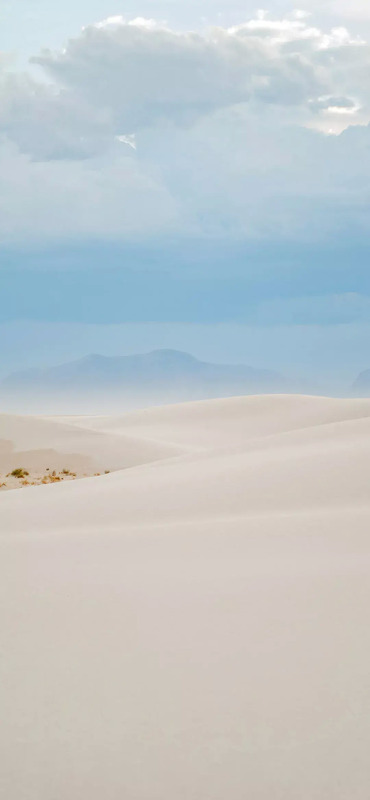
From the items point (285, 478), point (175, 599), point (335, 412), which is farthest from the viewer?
point (335, 412)

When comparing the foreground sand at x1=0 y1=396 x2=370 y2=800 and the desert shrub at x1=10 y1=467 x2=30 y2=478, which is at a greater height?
the desert shrub at x1=10 y1=467 x2=30 y2=478

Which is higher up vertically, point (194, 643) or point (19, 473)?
point (19, 473)

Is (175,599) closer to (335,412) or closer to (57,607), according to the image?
(57,607)

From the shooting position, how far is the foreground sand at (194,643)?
3332 millimetres

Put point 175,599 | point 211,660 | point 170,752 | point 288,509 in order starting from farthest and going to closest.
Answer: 1. point 288,509
2. point 175,599
3. point 211,660
4. point 170,752

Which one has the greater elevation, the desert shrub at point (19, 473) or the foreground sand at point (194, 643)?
the desert shrub at point (19, 473)

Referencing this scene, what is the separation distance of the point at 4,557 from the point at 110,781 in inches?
159

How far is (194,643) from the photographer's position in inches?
178

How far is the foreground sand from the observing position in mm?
3332

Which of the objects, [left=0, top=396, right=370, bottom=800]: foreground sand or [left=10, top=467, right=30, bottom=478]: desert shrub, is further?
[left=10, top=467, right=30, bottom=478]: desert shrub

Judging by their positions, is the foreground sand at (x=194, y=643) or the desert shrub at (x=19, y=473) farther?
the desert shrub at (x=19, y=473)

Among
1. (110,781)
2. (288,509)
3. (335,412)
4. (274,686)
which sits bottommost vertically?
(110,781)

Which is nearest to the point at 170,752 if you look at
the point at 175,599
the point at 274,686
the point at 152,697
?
the point at 152,697

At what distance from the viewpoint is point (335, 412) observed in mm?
35875
